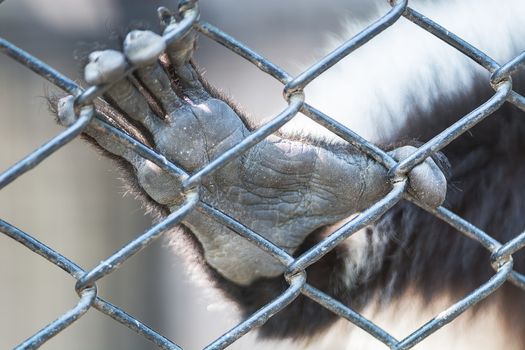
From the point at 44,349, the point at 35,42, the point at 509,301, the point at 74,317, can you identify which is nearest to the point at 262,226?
the point at 74,317

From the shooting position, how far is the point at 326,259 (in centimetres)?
131

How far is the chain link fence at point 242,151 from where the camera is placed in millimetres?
659

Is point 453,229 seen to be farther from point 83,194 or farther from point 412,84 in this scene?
point 83,194

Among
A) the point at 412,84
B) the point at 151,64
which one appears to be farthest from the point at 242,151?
the point at 412,84

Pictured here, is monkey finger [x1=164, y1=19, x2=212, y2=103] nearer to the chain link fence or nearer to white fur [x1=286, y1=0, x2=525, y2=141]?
the chain link fence

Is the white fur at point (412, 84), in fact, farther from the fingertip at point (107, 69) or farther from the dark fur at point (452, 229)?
the fingertip at point (107, 69)

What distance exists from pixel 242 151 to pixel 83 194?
2146mm

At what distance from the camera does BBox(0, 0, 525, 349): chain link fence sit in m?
0.66

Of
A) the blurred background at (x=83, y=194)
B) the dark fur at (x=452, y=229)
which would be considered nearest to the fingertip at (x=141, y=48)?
the dark fur at (x=452, y=229)

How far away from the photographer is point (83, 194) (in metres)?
2.79

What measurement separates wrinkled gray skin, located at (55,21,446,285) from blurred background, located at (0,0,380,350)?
1.51m

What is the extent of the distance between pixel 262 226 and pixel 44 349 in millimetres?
2096

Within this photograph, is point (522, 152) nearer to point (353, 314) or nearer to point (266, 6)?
point (353, 314)

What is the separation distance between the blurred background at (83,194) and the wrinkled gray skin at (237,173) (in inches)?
59.4
